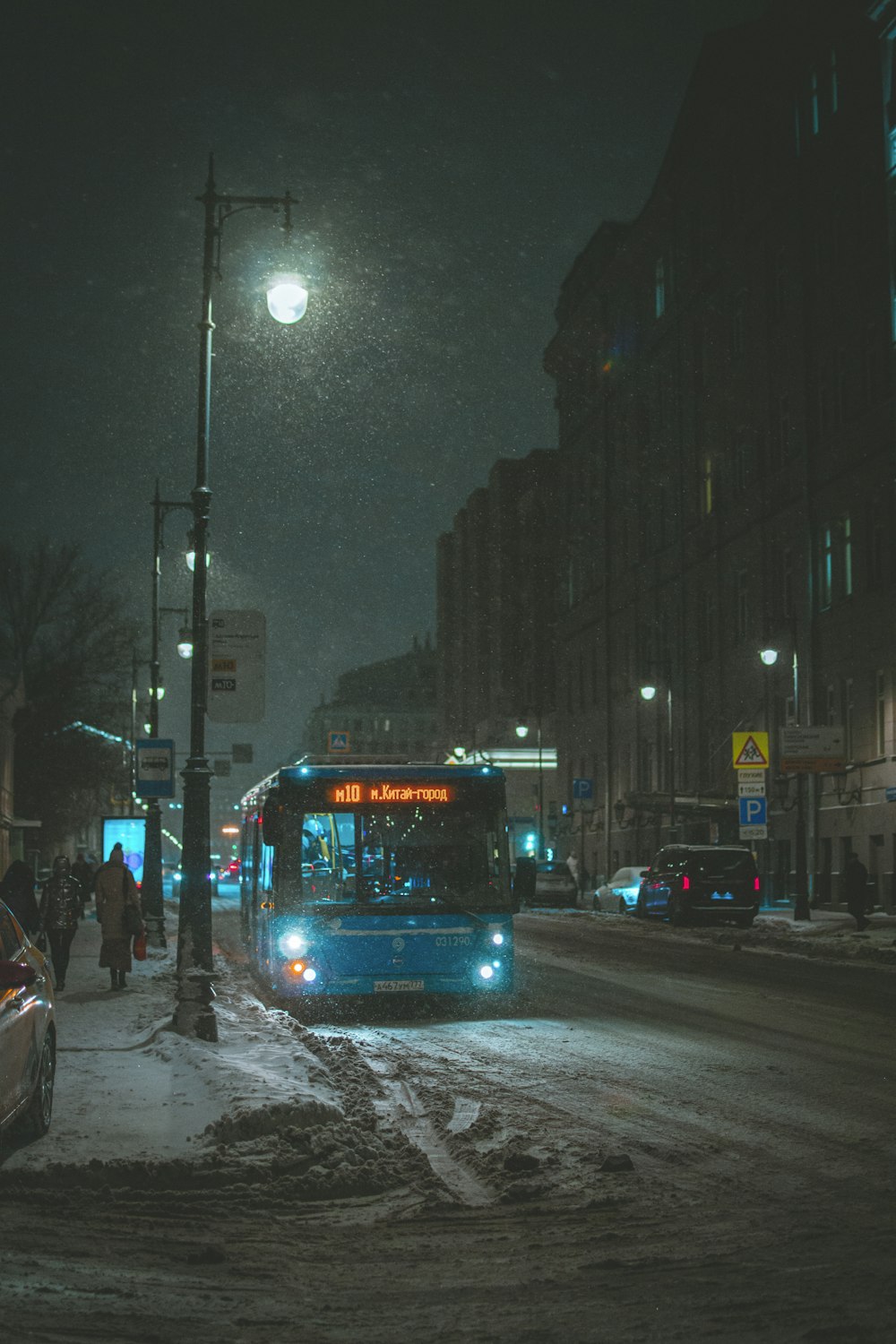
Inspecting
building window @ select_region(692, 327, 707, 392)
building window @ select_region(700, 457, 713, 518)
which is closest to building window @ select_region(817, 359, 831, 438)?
building window @ select_region(700, 457, 713, 518)

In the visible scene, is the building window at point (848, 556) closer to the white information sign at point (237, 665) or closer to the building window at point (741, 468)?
the building window at point (741, 468)

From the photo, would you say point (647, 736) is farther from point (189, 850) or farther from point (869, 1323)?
point (869, 1323)

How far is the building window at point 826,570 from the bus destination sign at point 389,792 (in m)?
32.0

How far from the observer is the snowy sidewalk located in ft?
27.4

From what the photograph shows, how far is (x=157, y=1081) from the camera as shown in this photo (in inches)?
412

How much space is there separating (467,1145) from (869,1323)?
12.0 feet

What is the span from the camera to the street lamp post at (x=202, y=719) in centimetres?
1312

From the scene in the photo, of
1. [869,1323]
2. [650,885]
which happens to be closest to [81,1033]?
[869,1323]

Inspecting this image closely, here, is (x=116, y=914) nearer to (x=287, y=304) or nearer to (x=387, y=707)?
(x=287, y=304)

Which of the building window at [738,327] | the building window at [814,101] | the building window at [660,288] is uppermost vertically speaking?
the building window at [660,288]

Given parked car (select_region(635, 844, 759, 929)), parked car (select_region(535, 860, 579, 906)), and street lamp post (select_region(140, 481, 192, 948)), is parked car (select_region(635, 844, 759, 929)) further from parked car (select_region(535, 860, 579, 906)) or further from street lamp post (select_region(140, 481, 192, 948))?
parked car (select_region(535, 860, 579, 906))

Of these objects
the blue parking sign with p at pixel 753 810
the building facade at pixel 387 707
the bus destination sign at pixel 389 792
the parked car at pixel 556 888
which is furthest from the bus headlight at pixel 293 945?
the building facade at pixel 387 707

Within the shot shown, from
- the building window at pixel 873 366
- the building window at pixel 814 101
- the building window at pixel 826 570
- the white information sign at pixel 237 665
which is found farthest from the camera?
the building window at pixel 814 101

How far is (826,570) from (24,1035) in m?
41.6
